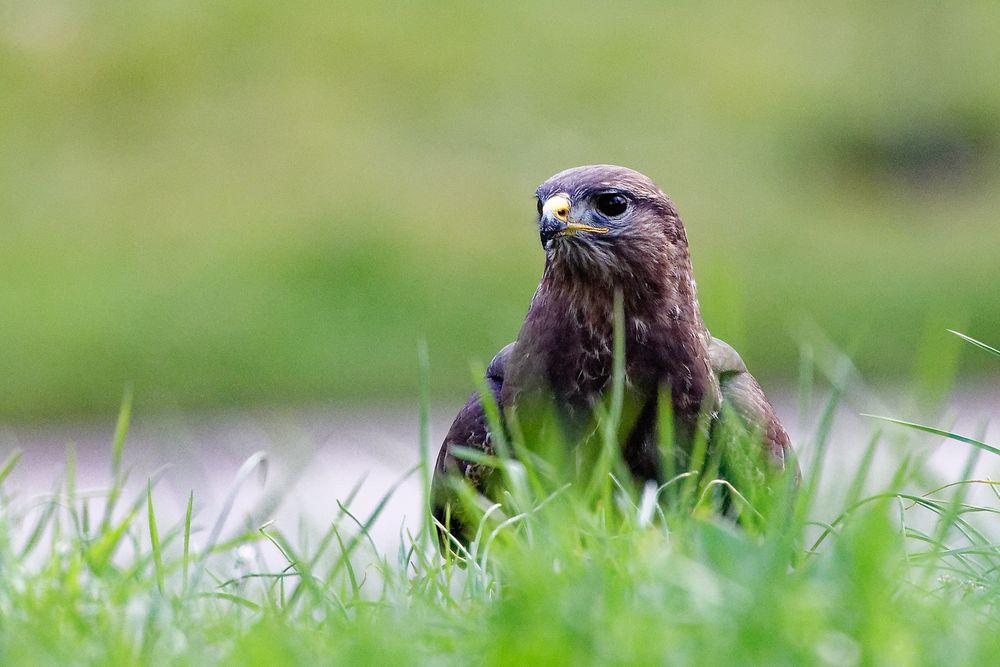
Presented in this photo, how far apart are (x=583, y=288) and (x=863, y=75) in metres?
12.1

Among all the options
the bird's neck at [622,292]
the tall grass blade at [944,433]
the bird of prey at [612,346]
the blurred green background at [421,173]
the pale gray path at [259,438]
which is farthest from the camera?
the blurred green background at [421,173]

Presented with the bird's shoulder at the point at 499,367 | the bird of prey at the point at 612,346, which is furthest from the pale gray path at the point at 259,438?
the bird of prey at the point at 612,346

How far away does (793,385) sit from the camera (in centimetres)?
957

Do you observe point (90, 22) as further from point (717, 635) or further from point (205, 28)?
point (717, 635)

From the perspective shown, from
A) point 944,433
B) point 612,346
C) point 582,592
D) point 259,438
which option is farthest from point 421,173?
point 582,592

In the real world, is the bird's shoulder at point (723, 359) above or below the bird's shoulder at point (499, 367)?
above

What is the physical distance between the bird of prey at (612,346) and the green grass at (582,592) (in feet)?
1.98

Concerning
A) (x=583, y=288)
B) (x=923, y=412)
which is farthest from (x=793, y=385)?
(x=923, y=412)

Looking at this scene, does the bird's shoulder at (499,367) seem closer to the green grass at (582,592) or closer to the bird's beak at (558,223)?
the bird's beak at (558,223)

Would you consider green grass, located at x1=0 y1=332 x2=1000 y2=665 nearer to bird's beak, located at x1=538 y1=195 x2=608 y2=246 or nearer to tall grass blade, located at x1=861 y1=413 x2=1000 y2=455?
tall grass blade, located at x1=861 y1=413 x2=1000 y2=455

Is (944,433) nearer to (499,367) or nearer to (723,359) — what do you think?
(723,359)

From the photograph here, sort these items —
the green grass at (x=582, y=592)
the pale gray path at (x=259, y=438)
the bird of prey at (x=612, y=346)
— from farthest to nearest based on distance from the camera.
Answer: the pale gray path at (x=259, y=438) < the bird of prey at (x=612, y=346) < the green grass at (x=582, y=592)

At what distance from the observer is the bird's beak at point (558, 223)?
3.83m

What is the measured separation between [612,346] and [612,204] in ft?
1.52
